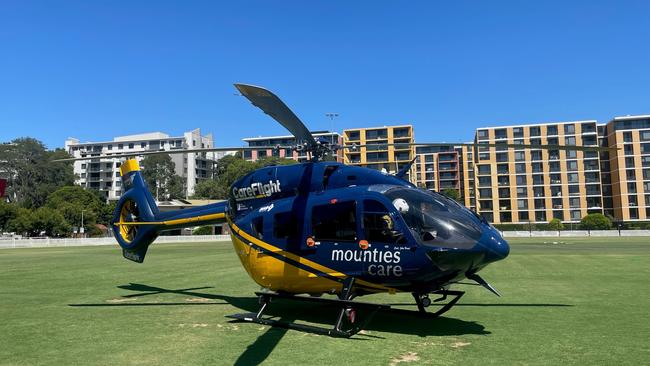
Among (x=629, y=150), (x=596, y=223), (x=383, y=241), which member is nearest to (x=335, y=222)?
(x=383, y=241)

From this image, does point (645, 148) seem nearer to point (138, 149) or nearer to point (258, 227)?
point (258, 227)

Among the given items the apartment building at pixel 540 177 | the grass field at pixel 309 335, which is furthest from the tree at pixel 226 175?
the grass field at pixel 309 335

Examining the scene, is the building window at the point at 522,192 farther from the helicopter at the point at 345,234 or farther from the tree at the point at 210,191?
the helicopter at the point at 345,234

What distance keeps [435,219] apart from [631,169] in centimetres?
11886

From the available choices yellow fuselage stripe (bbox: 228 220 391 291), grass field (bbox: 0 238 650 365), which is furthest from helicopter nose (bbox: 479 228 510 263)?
yellow fuselage stripe (bbox: 228 220 391 291)

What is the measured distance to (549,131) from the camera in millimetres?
115000

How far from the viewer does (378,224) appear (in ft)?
27.8

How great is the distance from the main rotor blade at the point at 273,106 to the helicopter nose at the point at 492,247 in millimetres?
3530

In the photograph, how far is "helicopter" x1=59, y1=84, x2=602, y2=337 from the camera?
26.1ft

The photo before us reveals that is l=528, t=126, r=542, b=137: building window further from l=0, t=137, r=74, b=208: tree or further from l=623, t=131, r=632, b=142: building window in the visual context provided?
l=0, t=137, r=74, b=208: tree

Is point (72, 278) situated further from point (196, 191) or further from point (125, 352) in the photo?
point (196, 191)

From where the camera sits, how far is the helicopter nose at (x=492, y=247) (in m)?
7.84

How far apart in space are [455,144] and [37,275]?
18.3 metres

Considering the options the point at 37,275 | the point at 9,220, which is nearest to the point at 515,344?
the point at 37,275
